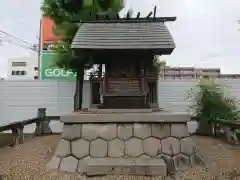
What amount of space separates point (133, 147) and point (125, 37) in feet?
7.44

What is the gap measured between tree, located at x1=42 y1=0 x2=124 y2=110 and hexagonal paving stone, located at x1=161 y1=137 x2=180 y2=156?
5137mm

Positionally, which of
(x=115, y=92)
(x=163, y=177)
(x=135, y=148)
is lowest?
(x=163, y=177)

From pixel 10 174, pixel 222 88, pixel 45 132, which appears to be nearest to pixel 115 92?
pixel 10 174

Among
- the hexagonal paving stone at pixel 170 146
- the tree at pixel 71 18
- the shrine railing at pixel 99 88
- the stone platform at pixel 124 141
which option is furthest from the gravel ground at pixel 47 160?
the tree at pixel 71 18

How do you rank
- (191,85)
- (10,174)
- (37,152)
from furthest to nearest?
1. (191,85)
2. (37,152)
3. (10,174)

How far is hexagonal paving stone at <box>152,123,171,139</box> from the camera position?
243 inches

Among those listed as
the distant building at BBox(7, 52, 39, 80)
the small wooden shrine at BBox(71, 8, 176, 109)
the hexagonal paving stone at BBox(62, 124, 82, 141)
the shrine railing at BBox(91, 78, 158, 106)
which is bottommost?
the hexagonal paving stone at BBox(62, 124, 82, 141)

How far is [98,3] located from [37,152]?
6.48 meters

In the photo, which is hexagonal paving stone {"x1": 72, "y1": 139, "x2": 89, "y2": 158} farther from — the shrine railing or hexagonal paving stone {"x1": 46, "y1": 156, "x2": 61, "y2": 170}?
the shrine railing

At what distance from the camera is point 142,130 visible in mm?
6188

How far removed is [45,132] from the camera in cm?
1036

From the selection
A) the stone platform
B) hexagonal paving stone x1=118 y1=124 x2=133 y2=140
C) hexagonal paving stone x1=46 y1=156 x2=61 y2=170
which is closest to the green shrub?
the stone platform

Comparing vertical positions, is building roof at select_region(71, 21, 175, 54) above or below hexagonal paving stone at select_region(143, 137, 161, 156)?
above

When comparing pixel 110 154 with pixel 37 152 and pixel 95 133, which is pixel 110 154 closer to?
pixel 95 133
